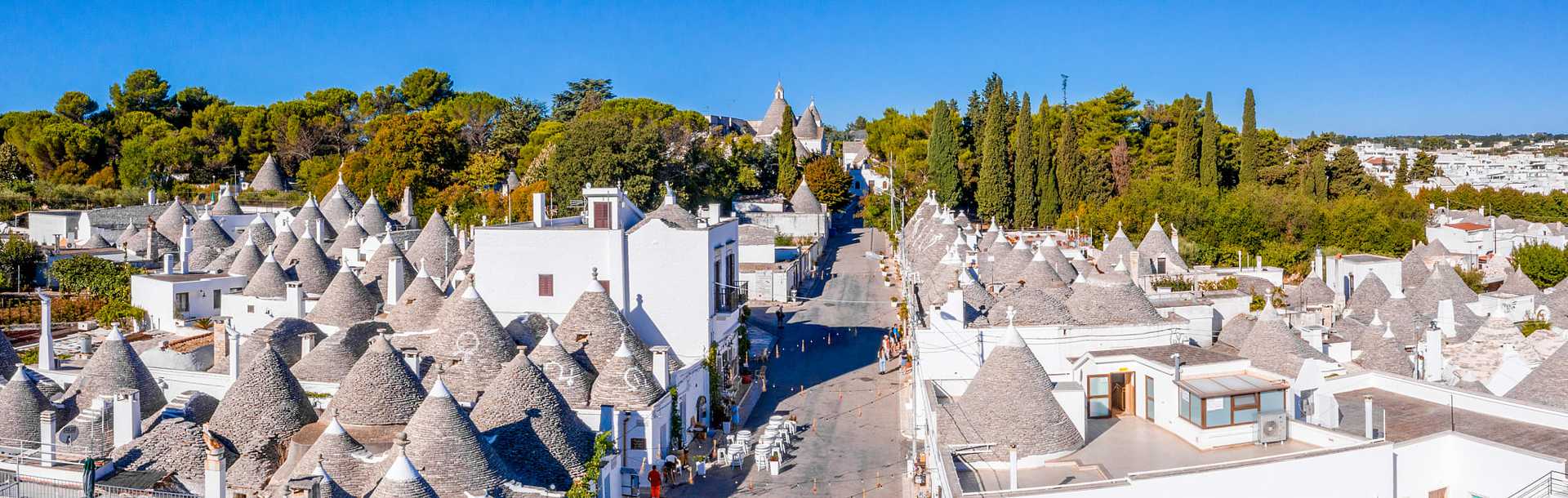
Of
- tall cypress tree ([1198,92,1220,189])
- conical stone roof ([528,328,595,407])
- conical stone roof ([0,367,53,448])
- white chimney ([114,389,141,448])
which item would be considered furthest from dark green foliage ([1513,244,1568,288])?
conical stone roof ([0,367,53,448])

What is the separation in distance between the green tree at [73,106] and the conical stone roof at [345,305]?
175ft

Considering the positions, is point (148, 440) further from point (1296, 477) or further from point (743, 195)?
point (743, 195)

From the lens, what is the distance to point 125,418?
61.4ft

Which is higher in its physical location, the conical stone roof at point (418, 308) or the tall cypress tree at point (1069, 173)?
the tall cypress tree at point (1069, 173)

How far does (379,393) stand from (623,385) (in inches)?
177

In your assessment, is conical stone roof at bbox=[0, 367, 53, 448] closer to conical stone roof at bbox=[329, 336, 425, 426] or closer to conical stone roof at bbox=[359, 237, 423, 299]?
conical stone roof at bbox=[329, 336, 425, 426]

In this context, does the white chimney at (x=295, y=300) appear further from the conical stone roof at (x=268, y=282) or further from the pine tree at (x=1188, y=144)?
the pine tree at (x=1188, y=144)

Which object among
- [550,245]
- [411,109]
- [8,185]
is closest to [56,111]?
[8,185]

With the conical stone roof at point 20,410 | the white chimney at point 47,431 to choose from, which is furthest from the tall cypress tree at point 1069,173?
the white chimney at point 47,431

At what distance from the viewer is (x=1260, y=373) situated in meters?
18.7

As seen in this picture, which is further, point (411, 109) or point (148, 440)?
point (411, 109)

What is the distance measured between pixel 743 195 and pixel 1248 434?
57208mm

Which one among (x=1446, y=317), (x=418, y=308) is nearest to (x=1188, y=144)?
(x=1446, y=317)

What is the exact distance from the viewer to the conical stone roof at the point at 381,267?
110 feet
